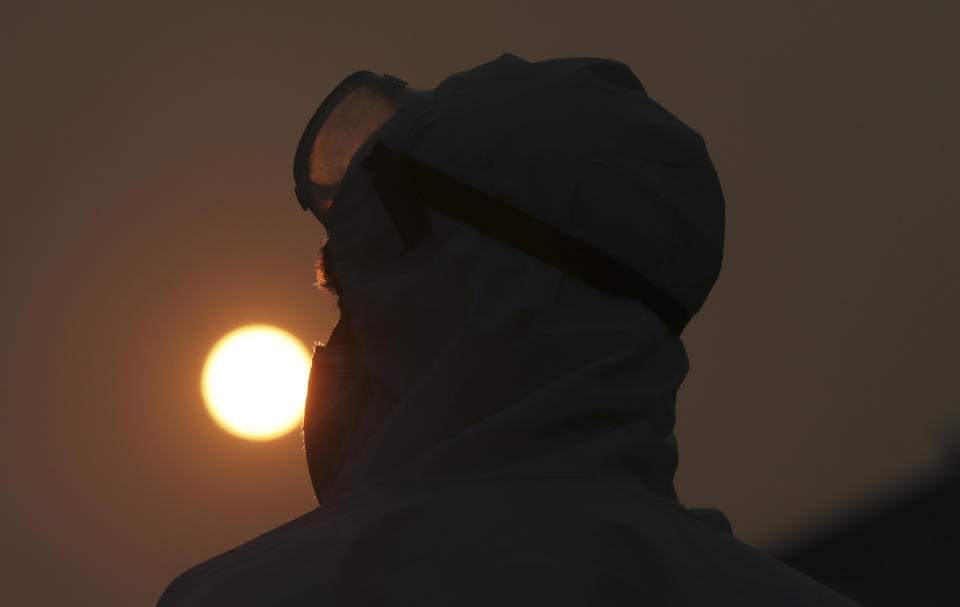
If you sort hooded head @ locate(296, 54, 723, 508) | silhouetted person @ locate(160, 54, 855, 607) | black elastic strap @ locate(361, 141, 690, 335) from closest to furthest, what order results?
silhouetted person @ locate(160, 54, 855, 607), hooded head @ locate(296, 54, 723, 508), black elastic strap @ locate(361, 141, 690, 335)

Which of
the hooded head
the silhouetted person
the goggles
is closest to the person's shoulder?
the silhouetted person

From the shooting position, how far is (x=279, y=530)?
1.89m

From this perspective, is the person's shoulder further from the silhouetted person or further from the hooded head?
the hooded head

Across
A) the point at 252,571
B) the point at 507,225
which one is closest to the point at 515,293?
the point at 507,225

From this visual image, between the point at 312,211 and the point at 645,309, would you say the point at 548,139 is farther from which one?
the point at 312,211

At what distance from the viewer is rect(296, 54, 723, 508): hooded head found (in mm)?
1906

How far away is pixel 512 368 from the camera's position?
77.6 inches

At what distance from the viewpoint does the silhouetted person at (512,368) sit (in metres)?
1.59

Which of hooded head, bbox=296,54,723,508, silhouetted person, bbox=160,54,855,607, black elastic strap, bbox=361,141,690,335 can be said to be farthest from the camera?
black elastic strap, bbox=361,141,690,335

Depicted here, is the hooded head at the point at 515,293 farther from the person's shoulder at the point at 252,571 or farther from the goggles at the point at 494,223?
the person's shoulder at the point at 252,571

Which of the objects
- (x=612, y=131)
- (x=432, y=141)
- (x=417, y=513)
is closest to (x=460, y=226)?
(x=432, y=141)

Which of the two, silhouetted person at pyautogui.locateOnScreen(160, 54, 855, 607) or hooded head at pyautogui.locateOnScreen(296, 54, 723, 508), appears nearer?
silhouetted person at pyautogui.locateOnScreen(160, 54, 855, 607)

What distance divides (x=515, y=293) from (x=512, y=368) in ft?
0.52

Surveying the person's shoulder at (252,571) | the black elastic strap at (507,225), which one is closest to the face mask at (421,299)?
the black elastic strap at (507,225)
